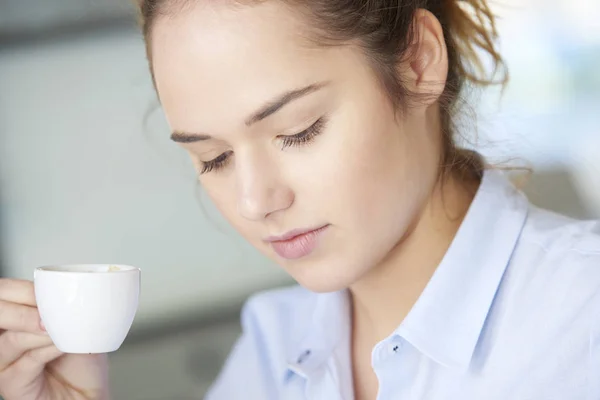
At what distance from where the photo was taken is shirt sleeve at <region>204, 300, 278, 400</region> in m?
1.58

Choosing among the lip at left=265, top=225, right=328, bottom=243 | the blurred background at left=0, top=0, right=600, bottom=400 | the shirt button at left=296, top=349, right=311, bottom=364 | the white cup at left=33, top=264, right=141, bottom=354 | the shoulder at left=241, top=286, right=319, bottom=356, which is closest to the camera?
the white cup at left=33, top=264, right=141, bottom=354

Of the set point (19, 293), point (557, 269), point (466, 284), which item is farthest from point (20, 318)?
point (557, 269)

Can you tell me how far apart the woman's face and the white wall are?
0.75 metres

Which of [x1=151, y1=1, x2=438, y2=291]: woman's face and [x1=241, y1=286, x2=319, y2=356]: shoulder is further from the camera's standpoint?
[x1=241, y1=286, x2=319, y2=356]: shoulder

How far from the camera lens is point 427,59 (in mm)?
1285

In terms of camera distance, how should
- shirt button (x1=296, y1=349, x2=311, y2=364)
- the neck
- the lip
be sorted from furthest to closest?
shirt button (x1=296, y1=349, x2=311, y2=364) < the neck < the lip

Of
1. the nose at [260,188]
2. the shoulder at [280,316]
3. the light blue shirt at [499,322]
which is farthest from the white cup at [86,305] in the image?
the shoulder at [280,316]

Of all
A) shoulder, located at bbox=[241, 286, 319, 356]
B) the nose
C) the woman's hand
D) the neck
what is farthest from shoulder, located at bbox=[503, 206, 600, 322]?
the woman's hand

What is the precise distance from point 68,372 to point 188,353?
0.73 meters

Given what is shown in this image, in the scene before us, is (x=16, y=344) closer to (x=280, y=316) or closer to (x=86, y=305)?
(x=86, y=305)

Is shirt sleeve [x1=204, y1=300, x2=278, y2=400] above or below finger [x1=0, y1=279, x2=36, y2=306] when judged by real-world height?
below

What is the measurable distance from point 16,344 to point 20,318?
68mm

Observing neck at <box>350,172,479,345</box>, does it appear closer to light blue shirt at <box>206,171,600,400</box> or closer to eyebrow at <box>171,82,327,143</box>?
light blue shirt at <box>206,171,600,400</box>

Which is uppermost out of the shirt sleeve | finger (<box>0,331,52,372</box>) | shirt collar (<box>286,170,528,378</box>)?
finger (<box>0,331,52,372</box>)
